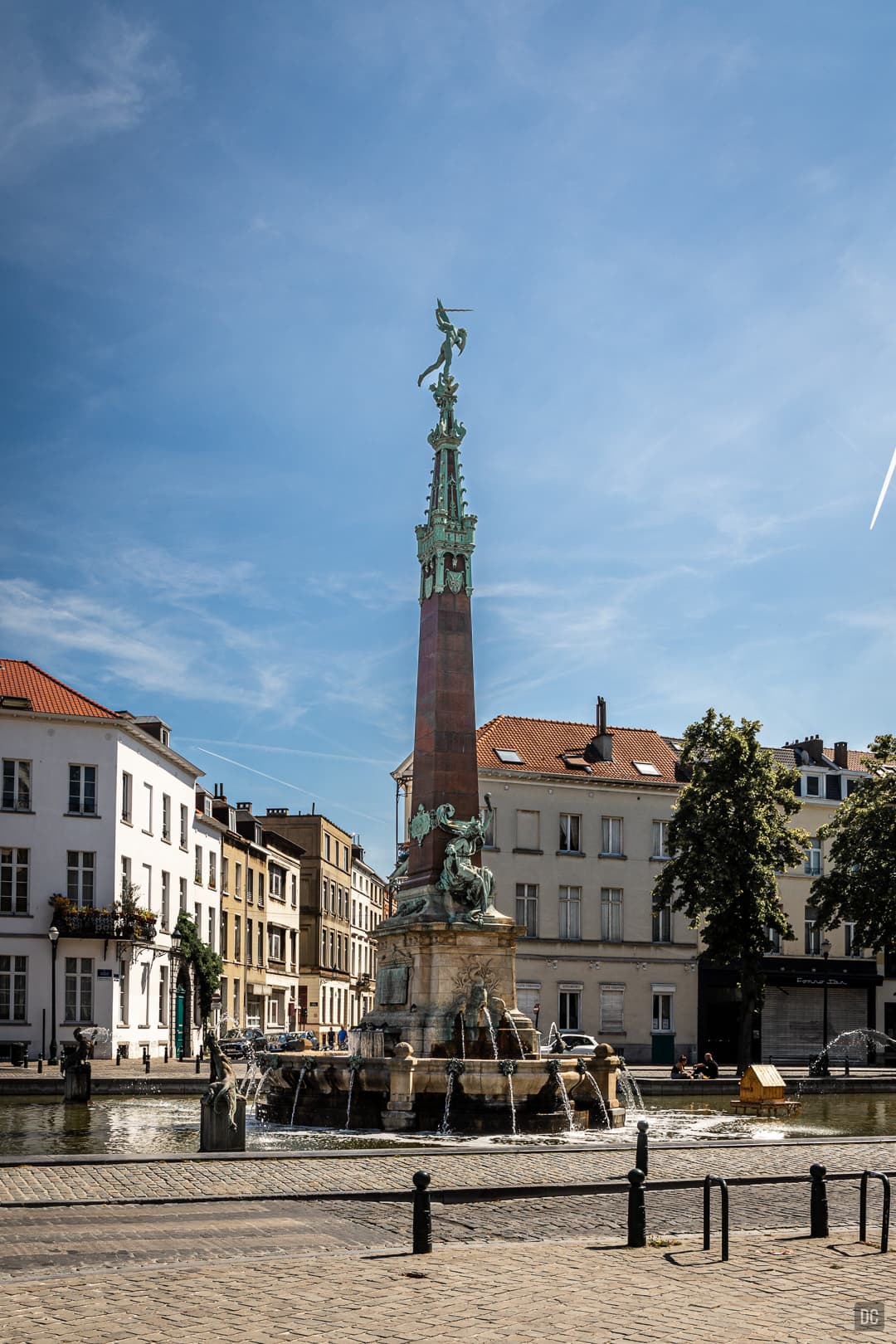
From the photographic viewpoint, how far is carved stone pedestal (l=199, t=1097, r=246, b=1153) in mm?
16984

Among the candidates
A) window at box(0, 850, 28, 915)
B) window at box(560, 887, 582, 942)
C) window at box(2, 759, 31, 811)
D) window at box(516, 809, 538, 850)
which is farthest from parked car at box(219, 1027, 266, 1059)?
window at box(560, 887, 582, 942)

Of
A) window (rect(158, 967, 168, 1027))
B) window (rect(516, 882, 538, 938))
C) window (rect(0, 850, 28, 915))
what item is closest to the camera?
window (rect(0, 850, 28, 915))

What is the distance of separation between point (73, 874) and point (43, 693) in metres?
5.97

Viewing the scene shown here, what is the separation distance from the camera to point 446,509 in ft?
91.6

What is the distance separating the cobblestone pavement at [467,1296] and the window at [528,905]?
41768mm

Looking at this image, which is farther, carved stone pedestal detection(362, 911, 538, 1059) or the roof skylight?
the roof skylight

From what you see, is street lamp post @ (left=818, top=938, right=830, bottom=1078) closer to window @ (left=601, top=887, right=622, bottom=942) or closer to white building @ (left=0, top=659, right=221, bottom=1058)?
window @ (left=601, top=887, right=622, bottom=942)

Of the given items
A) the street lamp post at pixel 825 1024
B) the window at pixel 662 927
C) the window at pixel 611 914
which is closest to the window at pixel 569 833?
the window at pixel 611 914

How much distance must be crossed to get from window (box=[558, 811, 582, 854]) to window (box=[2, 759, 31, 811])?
20088mm

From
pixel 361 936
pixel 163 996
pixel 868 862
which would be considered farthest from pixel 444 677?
pixel 361 936

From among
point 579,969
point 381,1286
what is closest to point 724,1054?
point 579,969

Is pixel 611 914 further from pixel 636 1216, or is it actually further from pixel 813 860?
pixel 636 1216

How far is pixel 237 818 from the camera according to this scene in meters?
68.9

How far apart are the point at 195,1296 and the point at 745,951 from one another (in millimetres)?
36356
